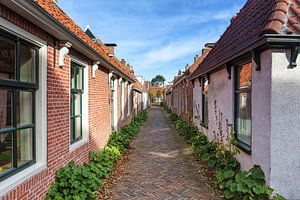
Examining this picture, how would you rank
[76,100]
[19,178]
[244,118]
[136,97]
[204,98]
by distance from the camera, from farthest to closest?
[136,97] < [204,98] < [76,100] < [244,118] < [19,178]

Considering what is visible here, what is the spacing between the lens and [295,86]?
12.2 ft

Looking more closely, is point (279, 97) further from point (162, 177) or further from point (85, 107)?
point (85, 107)

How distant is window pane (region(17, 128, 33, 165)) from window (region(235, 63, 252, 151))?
3.88m

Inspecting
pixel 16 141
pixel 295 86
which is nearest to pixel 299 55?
pixel 295 86

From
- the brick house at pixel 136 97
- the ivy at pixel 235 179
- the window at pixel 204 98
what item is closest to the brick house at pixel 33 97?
the ivy at pixel 235 179

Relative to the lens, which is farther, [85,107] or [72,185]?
[85,107]

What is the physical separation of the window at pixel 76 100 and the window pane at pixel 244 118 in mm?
3730

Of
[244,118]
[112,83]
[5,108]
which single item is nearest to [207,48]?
[112,83]

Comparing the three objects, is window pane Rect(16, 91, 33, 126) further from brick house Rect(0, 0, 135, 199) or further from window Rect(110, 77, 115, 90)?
window Rect(110, 77, 115, 90)

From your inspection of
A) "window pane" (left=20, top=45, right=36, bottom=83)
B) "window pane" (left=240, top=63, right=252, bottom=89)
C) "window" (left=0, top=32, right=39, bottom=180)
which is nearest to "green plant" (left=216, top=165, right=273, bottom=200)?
"window pane" (left=240, top=63, right=252, bottom=89)

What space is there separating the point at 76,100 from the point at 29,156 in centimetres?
222

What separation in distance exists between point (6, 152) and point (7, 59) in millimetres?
1199

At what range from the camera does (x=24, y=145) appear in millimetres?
3453

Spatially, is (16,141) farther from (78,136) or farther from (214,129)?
(214,129)
